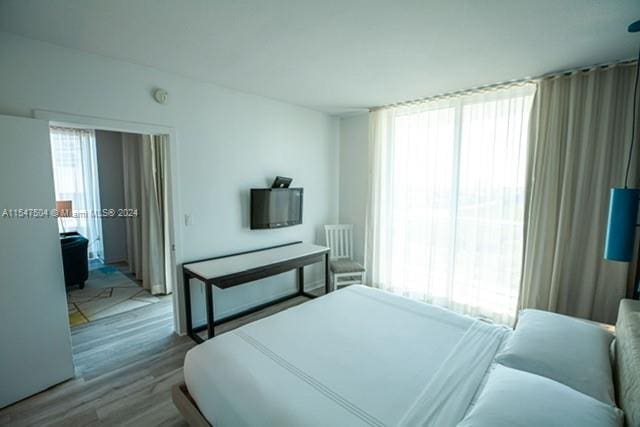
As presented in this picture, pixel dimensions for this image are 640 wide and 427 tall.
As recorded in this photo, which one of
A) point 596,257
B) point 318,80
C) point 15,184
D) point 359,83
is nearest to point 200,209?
point 15,184

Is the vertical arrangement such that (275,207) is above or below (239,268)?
above

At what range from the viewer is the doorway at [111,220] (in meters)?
3.88

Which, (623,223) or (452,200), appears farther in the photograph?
(452,200)

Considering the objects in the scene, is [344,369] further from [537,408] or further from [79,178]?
[79,178]

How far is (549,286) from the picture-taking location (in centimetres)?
273

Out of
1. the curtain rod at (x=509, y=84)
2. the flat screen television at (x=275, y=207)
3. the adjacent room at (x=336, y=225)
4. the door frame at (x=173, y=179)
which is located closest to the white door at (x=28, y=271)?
the adjacent room at (x=336, y=225)

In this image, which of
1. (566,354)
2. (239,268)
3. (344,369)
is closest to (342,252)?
(239,268)

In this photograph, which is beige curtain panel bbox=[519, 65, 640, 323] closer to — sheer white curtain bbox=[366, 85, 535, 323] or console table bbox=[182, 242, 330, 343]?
sheer white curtain bbox=[366, 85, 535, 323]

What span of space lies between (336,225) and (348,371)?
2865 mm

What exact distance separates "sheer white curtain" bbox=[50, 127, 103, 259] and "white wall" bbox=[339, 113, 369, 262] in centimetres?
459

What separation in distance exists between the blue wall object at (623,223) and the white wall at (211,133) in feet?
10.3

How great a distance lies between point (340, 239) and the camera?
4.33 m

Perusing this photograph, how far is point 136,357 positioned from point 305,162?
2.96 m

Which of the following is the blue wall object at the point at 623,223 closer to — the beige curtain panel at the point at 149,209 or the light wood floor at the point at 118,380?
the light wood floor at the point at 118,380
